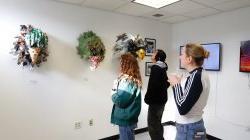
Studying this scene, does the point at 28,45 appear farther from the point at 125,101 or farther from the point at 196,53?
the point at 196,53

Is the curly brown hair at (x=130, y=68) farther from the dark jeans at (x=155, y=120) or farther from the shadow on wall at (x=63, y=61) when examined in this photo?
the shadow on wall at (x=63, y=61)

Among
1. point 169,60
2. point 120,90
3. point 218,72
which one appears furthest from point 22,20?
point 218,72

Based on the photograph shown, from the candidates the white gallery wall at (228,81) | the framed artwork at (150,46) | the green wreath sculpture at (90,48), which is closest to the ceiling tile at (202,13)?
the white gallery wall at (228,81)

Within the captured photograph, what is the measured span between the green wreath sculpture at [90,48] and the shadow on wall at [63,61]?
12 centimetres

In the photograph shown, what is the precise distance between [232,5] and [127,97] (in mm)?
2204

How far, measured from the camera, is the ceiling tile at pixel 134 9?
3.13 m

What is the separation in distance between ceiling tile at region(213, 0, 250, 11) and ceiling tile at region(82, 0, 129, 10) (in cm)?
144

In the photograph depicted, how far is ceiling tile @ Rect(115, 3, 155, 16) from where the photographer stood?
123 inches

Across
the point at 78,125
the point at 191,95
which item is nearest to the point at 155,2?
the point at 191,95

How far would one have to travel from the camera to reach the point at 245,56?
3.04 m

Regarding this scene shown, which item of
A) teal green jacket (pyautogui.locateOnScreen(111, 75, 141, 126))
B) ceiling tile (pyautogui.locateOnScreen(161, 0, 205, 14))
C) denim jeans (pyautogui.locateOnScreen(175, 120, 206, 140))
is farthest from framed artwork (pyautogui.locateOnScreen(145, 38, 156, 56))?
denim jeans (pyautogui.locateOnScreen(175, 120, 206, 140))

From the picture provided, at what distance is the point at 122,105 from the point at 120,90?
163 mm

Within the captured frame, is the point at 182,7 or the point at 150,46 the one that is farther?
the point at 150,46

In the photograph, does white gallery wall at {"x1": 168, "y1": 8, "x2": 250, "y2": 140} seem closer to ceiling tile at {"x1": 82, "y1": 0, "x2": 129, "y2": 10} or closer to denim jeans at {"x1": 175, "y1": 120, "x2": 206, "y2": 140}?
ceiling tile at {"x1": 82, "y1": 0, "x2": 129, "y2": 10}
